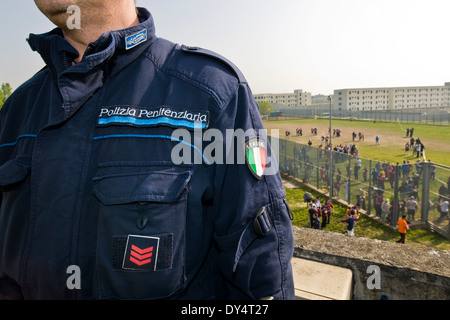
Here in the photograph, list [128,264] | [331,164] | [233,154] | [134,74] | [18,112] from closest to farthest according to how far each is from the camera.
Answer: [128,264], [233,154], [134,74], [18,112], [331,164]

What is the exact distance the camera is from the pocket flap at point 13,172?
144cm

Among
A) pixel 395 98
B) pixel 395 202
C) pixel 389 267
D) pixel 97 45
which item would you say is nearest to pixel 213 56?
pixel 97 45

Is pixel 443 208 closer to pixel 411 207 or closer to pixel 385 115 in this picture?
pixel 411 207

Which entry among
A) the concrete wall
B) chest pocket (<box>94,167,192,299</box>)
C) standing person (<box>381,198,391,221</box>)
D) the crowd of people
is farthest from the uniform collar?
standing person (<box>381,198,391,221</box>)

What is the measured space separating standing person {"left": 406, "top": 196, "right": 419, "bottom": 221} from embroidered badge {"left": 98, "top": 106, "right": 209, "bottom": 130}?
15917 millimetres

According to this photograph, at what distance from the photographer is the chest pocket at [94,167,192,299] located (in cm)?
132

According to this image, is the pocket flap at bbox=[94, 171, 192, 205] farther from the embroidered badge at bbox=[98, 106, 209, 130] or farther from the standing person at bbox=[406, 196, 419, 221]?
the standing person at bbox=[406, 196, 419, 221]

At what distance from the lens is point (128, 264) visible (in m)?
1.32

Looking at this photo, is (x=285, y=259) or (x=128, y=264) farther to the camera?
(x=285, y=259)

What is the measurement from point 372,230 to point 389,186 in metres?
2.24

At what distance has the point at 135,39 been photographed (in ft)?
5.19

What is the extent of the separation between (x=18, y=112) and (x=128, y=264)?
1016 millimetres
